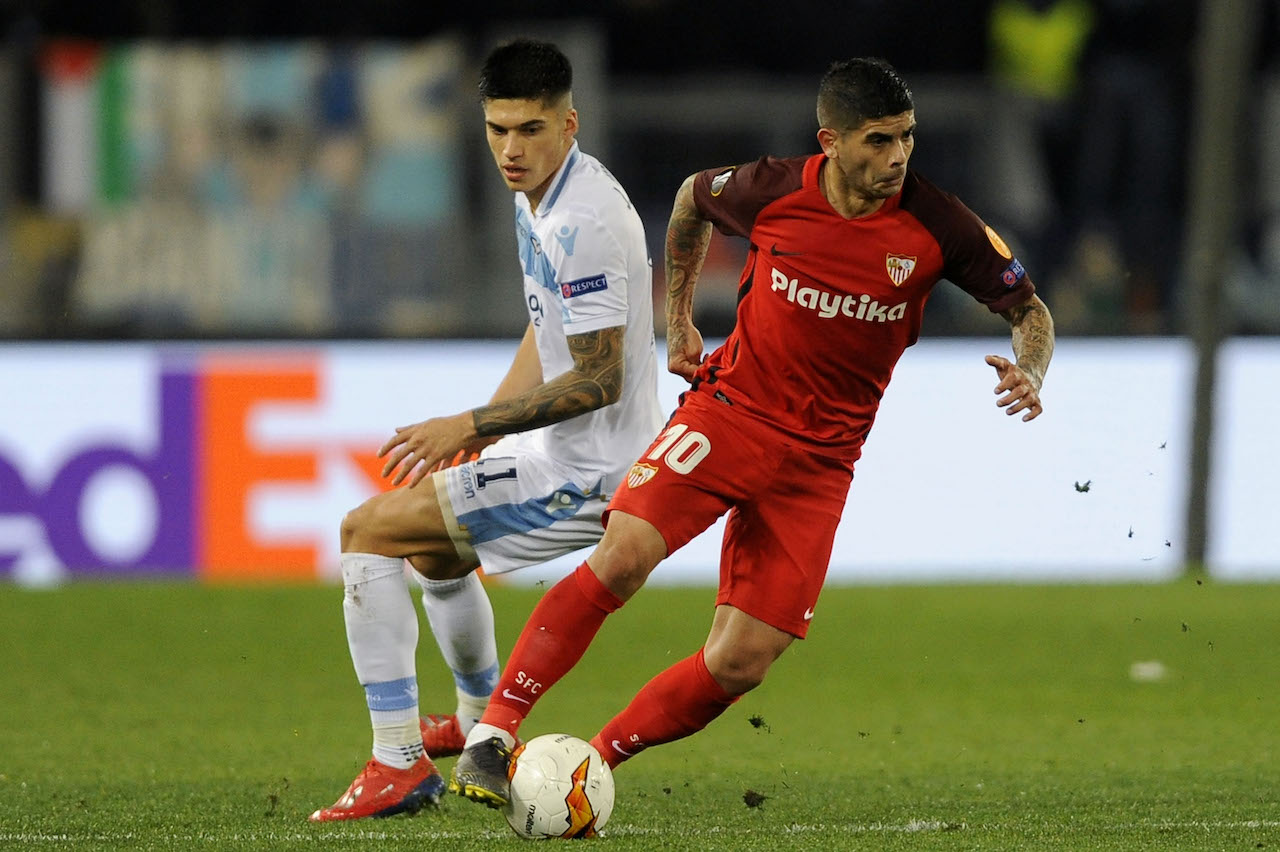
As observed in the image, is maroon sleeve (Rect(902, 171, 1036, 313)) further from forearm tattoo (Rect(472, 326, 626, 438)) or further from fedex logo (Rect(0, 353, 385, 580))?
fedex logo (Rect(0, 353, 385, 580))

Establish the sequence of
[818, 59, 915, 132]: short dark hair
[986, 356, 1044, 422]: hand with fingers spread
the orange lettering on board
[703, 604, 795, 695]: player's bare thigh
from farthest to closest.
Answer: the orange lettering on board, [703, 604, 795, 695]: player's bare thigh, [818, 59, 915, 132]: short dark hair, [986, 356, 1044, 422]: hand with fingers spread

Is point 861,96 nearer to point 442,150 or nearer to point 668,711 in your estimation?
point 668,711

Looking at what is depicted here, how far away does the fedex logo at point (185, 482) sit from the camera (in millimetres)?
10641

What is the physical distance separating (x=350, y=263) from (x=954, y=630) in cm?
500

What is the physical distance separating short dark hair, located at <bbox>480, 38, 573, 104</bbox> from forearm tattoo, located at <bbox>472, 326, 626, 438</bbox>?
25.2 inches

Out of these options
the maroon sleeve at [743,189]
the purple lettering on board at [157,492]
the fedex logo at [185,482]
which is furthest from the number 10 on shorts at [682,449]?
the purple lettering on board at [157,492]

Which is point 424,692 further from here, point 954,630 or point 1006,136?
point 1006,136

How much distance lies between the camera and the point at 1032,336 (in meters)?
5.15

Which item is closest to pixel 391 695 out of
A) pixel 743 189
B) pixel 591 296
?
pixel 591 296

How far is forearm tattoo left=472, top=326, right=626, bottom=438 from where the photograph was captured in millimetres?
5133

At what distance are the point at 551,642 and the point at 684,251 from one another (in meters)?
1.19

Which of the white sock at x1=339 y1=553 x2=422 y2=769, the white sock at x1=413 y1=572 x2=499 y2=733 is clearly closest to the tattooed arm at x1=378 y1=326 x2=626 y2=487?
the white sock at x1=339 y1=553 x2=422 y2=769

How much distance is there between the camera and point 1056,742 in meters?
6.80

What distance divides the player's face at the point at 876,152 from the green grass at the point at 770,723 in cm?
159
